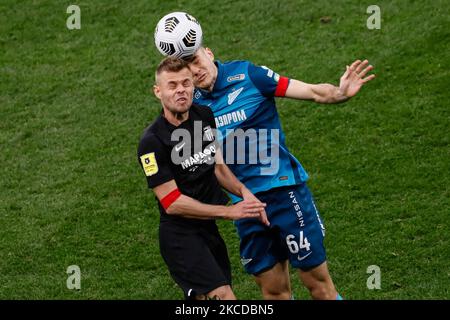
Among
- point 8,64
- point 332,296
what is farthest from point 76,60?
point 332,296

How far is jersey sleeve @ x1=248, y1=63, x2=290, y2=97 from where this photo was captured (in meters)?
8.33

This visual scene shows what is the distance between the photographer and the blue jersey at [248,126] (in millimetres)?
8445

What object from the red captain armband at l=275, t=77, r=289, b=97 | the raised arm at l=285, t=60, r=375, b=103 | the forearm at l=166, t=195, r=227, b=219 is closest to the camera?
the forearm at l=166, t=195, r=227, b=219

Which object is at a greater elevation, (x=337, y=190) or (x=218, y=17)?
(x=218, y=17)

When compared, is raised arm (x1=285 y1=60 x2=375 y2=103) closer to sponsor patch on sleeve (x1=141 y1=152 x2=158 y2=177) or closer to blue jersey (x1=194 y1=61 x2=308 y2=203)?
blue jersey (x1=194 y1=61 x2=308 y2=203)

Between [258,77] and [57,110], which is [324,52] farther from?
[258,77]

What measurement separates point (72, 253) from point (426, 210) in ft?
12.0

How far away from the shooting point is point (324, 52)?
13.7 metres

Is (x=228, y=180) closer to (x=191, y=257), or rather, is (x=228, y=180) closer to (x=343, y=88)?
(x=191, y=257)

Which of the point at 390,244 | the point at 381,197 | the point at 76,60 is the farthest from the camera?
the point at 76,60

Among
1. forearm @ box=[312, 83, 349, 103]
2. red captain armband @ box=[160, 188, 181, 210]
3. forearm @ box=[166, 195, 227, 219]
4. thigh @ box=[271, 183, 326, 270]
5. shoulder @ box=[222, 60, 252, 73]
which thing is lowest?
thigh @ box=[271, 183, 326, 270]

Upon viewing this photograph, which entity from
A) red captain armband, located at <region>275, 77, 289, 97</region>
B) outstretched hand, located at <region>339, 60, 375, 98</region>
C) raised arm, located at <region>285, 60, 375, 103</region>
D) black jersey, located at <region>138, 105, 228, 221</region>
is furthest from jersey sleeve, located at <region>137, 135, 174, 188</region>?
outstretched hand, located at <region>339, 60, 375, 98</region>

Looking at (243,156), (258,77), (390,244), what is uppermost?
(258,77)

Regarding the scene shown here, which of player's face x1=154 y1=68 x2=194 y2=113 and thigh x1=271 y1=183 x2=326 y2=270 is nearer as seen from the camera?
player's face x1=154 y1=68 x2=194 y2=113
